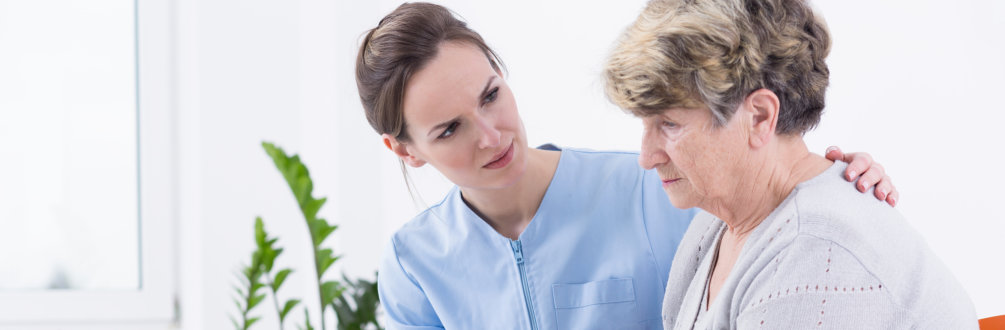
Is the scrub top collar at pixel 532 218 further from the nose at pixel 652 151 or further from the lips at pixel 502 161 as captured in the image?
the nose at pixel 652 151

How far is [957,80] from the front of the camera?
117 centimetres

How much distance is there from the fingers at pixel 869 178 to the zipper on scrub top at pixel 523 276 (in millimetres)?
580

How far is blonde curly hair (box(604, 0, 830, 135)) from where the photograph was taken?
2.93 feet

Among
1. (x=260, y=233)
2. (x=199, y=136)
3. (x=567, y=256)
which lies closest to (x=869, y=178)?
(x=567, y=256)

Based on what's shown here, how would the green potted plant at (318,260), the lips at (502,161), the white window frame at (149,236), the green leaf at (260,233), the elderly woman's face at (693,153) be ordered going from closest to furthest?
1. the elderly woman's face at (693,153)
2. the lips at (502,161)
3. the green potted plant at (318,260)
4. the green leaf at (260,233)
5. the white window frame at (149,236)

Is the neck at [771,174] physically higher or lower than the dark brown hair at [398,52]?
lower

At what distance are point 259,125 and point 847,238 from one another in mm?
2388

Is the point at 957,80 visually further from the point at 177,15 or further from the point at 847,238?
the point at 177,15

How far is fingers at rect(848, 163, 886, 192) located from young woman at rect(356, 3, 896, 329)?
16.9 inches

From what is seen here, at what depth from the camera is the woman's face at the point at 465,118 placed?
1.22 m

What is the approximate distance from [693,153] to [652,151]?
7 cm

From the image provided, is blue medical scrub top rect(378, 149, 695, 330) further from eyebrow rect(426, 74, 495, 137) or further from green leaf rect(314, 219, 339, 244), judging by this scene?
green leaf rect(314, 219, 339, 244)

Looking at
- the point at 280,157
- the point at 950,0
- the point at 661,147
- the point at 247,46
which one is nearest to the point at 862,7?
the point at 950,0

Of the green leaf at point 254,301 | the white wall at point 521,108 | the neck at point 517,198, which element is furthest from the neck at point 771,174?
the green leaf at point 254,301
